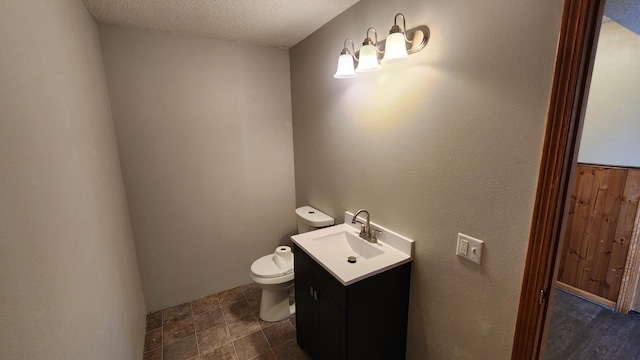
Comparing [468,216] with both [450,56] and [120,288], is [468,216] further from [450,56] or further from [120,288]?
[120,288]

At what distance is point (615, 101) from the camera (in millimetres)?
2242

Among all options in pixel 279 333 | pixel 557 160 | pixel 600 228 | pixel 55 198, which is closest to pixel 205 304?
pixel 279 333

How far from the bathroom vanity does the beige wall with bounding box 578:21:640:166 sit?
2253 millimetres

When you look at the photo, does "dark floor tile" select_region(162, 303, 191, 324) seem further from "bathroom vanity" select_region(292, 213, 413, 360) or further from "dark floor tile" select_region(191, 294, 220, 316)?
"bathroom vanity" select_region(292, 213, 413, 360)

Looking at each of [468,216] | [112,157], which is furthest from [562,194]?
[112,157]

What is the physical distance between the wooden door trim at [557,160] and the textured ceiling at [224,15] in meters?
1.22

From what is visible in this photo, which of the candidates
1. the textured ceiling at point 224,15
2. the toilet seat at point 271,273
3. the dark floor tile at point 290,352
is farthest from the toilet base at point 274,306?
the textured ceiling at point 224,15

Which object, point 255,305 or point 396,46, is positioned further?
point 255,305

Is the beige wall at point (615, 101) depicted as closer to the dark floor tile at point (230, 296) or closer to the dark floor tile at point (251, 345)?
the dark floor tile at point (251, 345)

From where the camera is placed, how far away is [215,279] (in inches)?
100

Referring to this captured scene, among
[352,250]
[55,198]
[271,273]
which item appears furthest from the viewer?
[271,273]

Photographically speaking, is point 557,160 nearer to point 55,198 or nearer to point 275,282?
point 55,198

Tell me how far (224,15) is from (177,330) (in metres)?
2.42

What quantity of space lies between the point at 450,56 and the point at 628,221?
229cm
